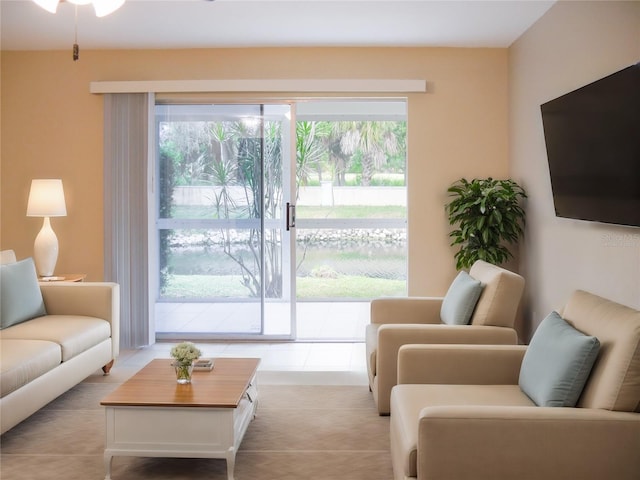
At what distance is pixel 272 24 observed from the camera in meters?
5.27

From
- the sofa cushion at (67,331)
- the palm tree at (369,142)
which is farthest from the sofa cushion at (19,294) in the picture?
the palm tree at (369,142)

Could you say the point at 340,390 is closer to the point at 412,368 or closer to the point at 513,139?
the point at 412,368

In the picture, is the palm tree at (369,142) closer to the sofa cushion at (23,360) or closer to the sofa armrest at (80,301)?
the sofa armrest at (80,301)

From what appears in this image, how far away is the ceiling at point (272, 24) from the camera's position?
482cm

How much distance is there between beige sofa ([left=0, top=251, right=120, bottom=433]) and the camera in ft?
11.9

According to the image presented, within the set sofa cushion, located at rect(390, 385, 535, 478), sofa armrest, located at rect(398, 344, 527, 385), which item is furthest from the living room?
sofa cushion, located at rect(390, 385, 535, 478)

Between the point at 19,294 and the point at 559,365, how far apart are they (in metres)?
3.47

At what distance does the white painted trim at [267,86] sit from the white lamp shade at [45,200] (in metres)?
0.93

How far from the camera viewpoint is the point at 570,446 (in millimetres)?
2424

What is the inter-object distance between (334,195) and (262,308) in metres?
2.85

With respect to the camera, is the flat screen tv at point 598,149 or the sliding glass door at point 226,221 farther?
the sliding glass door at point 226,221

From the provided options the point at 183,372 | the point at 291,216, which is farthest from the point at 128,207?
the point at 183,372

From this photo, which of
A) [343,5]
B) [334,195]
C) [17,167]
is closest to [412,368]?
[343,5]

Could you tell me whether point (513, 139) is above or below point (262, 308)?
above
